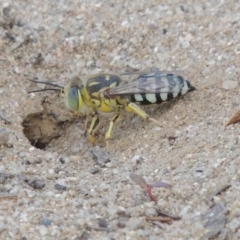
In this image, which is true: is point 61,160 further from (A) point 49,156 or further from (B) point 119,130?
(B) point 119,130

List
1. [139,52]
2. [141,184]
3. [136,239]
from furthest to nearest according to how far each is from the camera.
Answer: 1. [139,52]
2. [141,184]
3. [136,239]

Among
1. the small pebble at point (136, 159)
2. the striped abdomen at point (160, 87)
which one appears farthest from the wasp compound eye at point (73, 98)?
the small pebble at point (136, 159)

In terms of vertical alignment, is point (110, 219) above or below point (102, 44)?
below

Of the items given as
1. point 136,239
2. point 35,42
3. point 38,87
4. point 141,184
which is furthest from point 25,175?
point 35,42

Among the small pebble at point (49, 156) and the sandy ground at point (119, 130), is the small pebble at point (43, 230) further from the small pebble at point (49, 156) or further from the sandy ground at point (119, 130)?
the small pebble at point (49, 156)

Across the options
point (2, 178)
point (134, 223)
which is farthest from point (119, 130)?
point (134, 223)

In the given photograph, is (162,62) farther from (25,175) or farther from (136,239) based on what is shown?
(136,239)
